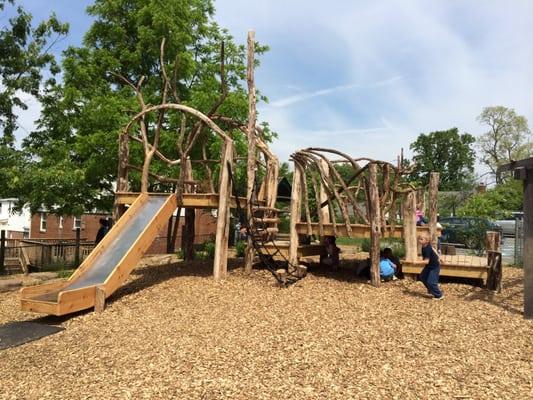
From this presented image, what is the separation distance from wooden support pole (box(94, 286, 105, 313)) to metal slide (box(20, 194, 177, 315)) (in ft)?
0.12

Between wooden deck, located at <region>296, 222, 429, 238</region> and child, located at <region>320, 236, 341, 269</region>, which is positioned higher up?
wooden deck, located at <region>296, 222, 429, 238</region>

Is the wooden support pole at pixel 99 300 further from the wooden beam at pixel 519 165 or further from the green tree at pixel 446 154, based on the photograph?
the green tree at pixel 446 154

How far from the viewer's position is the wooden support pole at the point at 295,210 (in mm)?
10820

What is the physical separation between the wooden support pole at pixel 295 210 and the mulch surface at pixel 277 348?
176 cm

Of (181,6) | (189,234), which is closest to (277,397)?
(189,234)

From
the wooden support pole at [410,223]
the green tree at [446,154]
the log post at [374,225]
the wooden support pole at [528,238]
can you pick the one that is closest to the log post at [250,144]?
the log post at [374,225]

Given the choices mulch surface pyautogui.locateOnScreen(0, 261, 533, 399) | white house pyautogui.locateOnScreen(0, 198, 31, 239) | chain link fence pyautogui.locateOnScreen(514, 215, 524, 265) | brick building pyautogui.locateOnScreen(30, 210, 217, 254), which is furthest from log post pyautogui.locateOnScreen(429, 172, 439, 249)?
white house pyautogui.locateOnScreen(0, 198, 31, 239)

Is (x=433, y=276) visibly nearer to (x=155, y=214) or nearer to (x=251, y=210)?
(x=251, y=210)

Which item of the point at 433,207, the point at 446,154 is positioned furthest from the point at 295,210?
the point at 446,154

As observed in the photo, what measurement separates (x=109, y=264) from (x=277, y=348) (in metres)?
4.12

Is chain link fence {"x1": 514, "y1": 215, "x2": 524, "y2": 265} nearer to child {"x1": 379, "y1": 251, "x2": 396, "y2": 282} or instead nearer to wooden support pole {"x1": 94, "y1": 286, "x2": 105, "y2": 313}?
child {"x1": 379, "y1": 251, "x2": 396, "y2": 282}

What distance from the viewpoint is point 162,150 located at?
49.4 feet

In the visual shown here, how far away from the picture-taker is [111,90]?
16.1 m

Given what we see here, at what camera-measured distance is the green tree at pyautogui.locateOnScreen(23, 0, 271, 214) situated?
45.4 ft
